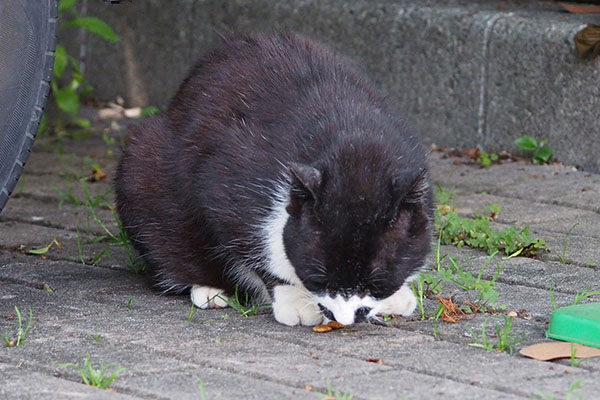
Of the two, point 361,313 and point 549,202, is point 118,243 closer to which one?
point 361,313

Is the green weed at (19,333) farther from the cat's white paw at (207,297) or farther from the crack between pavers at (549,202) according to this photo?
the crack between pavers at (549,202)

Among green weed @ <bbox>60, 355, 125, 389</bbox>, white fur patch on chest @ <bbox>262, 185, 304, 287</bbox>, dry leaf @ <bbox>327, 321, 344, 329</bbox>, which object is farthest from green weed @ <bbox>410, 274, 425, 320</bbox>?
green weed @ <bbox>60, 355, 125, 389</bbox>

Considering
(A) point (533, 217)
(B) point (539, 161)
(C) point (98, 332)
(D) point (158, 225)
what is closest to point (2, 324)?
(C) point (98, 332)

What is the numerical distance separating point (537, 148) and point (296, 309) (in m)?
2.28

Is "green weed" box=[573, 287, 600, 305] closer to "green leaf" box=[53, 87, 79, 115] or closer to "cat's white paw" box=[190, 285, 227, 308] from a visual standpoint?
"cat's white paw" box=[190, 285, 227, 308]

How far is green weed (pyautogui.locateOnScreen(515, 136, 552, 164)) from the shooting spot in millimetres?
4699

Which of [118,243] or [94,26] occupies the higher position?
[94,26]

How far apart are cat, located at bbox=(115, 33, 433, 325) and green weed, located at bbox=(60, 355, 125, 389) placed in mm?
555

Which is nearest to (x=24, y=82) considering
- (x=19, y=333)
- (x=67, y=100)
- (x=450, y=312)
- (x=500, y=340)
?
(x=19, y=333)

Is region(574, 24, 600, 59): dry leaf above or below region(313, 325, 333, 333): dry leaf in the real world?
above

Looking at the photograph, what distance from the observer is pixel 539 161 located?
15.5 ft

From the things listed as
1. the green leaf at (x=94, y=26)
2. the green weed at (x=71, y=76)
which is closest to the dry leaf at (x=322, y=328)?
the green weed at (x=71, y=76)

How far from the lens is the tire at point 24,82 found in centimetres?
279

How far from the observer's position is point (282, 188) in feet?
8.93
